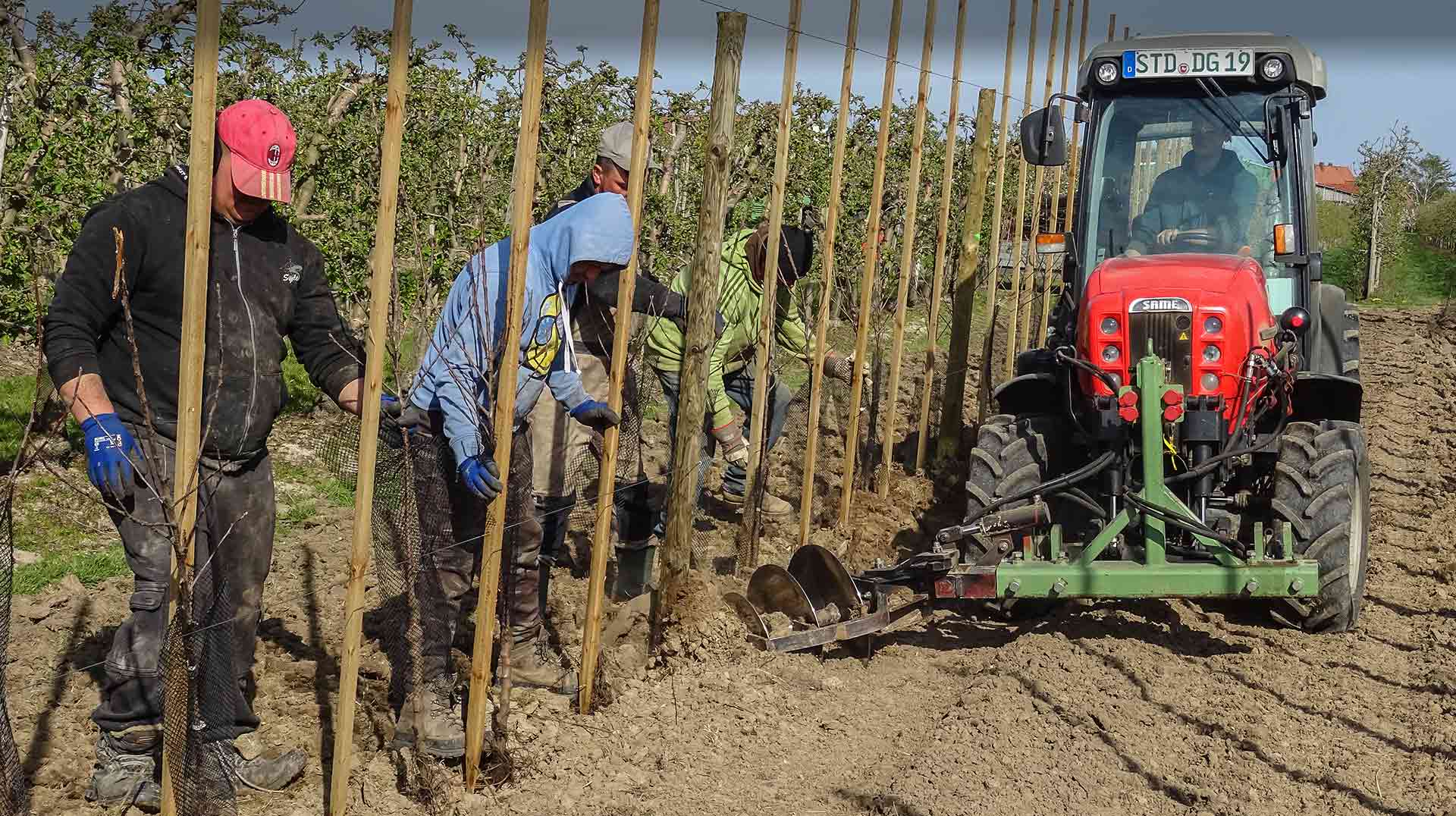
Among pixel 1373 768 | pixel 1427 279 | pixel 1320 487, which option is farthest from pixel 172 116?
pixel 1427 279

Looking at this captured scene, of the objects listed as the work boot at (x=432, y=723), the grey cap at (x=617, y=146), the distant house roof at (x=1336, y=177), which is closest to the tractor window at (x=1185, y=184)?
the grey cap at (x=617, y=146)

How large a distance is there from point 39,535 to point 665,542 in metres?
3.07

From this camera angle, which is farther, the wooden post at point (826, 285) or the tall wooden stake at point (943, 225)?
the tall wooden stake at point (943, 225)

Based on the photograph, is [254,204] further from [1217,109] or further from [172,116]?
[172,116]

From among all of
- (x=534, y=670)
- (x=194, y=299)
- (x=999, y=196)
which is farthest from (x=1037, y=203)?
(x=194, y=299)

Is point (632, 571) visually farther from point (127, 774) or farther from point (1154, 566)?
point (127, 774)

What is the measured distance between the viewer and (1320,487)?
208 inches

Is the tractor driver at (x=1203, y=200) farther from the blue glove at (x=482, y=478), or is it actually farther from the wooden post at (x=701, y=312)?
the blue glove at (x=482, y=478)

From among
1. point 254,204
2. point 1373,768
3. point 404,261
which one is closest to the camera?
point 254,204

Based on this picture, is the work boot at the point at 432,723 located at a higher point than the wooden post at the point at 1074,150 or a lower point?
lower

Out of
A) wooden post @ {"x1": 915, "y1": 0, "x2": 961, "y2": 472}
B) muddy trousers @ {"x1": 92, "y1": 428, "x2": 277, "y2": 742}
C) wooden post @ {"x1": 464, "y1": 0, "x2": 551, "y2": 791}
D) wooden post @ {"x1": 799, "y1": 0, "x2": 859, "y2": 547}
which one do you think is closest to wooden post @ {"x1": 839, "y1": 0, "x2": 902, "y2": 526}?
wooden post @ {"x1": 799, "y1": 0, "x2": 859, "y2": 547}

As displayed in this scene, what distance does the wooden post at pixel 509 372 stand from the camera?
338 centimetres

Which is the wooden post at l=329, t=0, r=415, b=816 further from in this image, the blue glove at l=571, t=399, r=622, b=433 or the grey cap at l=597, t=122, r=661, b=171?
the grey cap at l=597, t=122, r=661, b=171

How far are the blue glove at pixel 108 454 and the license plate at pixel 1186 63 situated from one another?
4.81m
